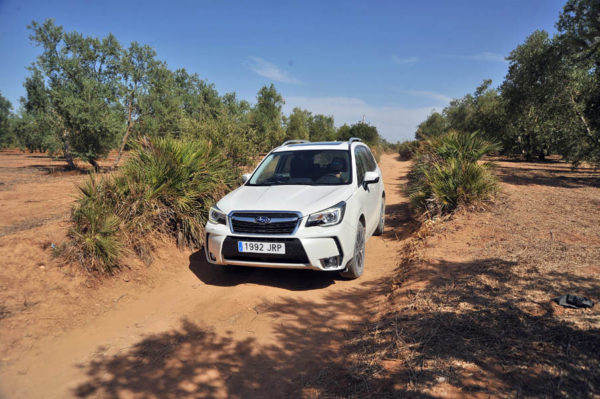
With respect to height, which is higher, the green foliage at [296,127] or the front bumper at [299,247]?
the green foliage at [296,127]

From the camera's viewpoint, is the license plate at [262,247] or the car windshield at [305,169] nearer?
the license plate at [262,247]

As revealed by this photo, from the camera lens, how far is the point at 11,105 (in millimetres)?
53688


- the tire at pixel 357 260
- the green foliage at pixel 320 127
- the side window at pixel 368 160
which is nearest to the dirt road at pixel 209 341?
the tire at pixel 357 260

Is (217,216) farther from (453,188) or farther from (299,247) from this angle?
(453,188)

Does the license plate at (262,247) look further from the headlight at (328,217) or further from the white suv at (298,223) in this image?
the headlight at (328,217)

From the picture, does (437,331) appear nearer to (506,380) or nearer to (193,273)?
(506,380)

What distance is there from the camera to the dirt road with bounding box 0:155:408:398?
2.96 m

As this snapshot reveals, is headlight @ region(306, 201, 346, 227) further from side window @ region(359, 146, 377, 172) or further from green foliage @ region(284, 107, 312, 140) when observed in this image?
green foliage @ region(284, 107, 312, 140)

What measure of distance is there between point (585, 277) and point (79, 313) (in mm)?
5649

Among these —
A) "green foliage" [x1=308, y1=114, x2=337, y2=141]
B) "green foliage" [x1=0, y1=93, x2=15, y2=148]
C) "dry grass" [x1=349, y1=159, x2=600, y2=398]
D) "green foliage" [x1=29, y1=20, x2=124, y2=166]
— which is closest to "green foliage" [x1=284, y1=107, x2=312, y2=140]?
"green foliage" [x1=308, y1=114, x2=337, y2=141]

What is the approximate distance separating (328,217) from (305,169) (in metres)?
1.54

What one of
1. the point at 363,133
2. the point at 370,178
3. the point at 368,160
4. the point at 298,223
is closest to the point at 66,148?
the point at 368,160

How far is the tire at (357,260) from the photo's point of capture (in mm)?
4848

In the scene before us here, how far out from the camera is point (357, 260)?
507cm
